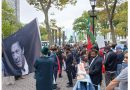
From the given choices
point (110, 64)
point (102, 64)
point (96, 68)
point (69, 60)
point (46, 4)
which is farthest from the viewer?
point (46, 4)

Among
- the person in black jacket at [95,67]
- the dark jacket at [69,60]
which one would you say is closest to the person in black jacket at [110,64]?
the person in black jacket at [95,67]

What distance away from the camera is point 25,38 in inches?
413

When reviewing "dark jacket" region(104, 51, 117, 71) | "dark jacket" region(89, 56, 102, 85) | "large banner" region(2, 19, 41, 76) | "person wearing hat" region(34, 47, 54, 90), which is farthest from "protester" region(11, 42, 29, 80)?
"dark jacket" region(104, 51, 117, 71)

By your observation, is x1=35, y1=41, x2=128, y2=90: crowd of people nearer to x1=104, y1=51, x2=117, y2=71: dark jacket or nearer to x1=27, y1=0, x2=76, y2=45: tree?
x1=104, y1=51, x2=117, y2=71: dark jacket

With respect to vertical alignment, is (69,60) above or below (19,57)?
below

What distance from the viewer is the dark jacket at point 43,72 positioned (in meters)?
10.4

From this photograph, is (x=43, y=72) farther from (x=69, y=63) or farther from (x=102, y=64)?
(x=69, y=63)

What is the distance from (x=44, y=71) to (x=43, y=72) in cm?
4

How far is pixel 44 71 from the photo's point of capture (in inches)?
412

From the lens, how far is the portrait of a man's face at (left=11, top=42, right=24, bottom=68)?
1013 centimetres

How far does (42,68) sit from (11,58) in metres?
0.87

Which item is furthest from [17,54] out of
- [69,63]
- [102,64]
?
[69,63]

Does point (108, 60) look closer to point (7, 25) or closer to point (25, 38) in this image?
point (25, 38)

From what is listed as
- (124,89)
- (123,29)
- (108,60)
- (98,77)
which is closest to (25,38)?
(98,77)
